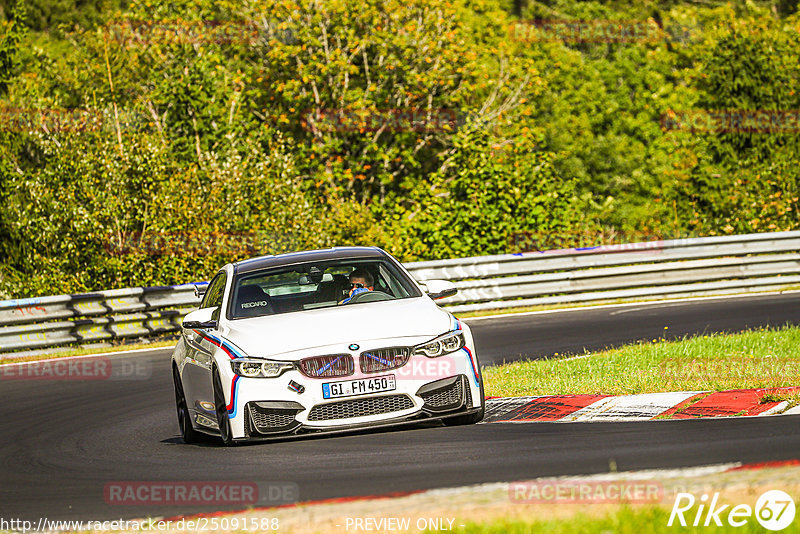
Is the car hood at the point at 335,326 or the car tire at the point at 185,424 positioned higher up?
the car hood at the point at 335,326

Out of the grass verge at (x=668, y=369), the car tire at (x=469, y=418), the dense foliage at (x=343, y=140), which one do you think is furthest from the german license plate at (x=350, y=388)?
the dense foliage at (x=343, y=140)

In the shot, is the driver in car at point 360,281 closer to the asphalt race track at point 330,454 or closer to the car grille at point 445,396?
the asphalt race track at point 330,454

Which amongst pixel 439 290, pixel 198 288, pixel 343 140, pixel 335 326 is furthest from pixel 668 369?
pixel 343 140

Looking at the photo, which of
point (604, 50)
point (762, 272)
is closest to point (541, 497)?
point (762, 272)

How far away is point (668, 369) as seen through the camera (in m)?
11.5

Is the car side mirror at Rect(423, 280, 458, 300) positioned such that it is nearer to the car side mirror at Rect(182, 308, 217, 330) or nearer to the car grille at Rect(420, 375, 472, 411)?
the car grille at Rect(420, 375, 472, 411)

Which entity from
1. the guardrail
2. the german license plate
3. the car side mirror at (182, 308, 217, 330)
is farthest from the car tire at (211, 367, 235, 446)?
the guardrail

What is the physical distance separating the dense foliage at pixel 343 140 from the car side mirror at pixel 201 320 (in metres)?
13.3

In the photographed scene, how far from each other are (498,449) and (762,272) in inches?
649

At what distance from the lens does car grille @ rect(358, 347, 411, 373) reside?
8453 mm

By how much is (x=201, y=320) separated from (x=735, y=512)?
17.9 feet

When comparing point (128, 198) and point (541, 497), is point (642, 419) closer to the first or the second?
point (541, 497)

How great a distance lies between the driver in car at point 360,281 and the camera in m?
10.0

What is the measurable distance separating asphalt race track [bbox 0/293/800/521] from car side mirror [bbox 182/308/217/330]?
3.10ft
